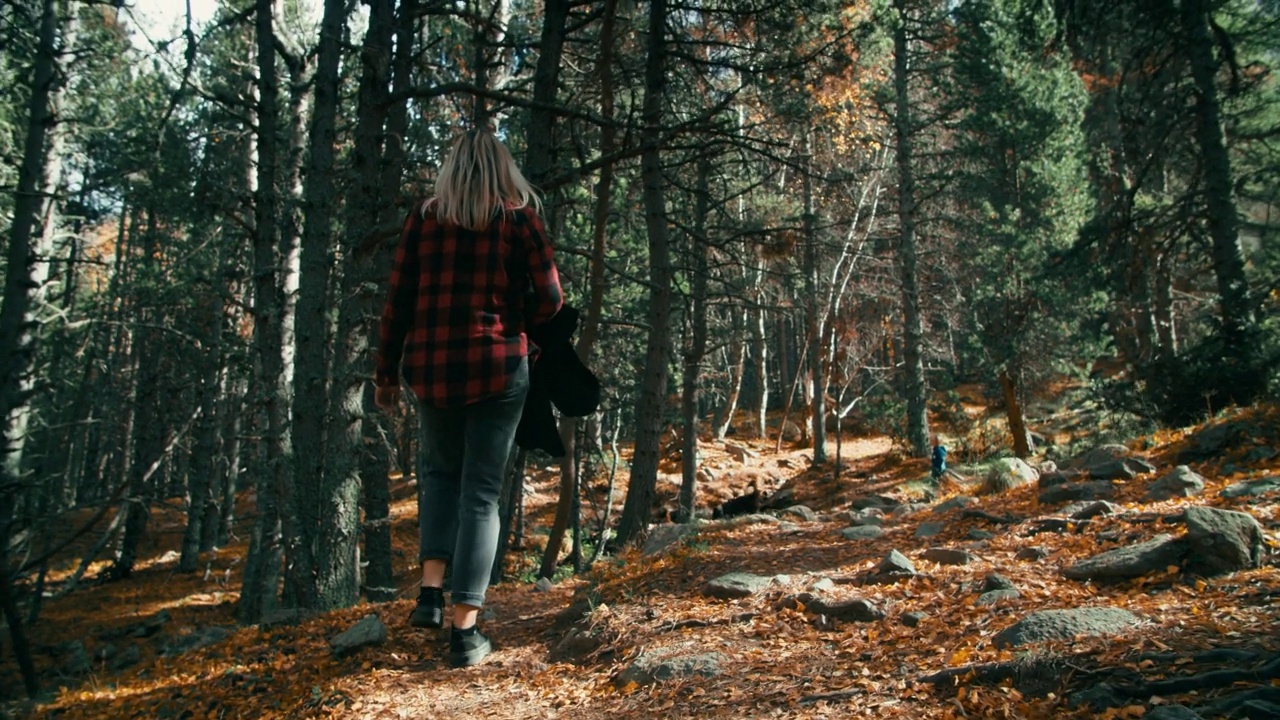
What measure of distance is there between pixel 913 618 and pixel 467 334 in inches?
88.9

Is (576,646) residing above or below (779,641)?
below

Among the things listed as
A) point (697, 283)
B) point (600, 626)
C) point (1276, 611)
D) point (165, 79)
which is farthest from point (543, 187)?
point (697, 283)

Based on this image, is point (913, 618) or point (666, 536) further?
point (666, 536)

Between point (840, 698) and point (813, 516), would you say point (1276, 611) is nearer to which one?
point (840, 698)

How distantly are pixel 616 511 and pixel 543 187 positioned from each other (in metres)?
16.0

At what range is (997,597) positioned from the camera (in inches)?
147

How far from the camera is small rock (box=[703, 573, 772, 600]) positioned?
4.36 metres

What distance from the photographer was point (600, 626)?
4.09m

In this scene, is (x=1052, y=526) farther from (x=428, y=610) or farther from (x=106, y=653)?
(x=106, y=653)

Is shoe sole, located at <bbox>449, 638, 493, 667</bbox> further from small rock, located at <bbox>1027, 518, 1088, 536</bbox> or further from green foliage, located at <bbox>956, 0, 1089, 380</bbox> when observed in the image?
green foliage, located at <bbox>956, 0, 1089, 380</bbox>

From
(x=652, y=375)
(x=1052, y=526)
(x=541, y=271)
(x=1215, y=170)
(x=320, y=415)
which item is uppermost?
(x=1215, y=170)

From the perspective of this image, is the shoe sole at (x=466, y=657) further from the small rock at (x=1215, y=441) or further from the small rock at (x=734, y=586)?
the small rock at (x=1215, y=441)

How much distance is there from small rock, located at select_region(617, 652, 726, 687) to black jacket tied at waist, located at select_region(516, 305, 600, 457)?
990 millimetres

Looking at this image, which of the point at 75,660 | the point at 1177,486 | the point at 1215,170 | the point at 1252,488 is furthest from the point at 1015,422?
the point at 75,660
